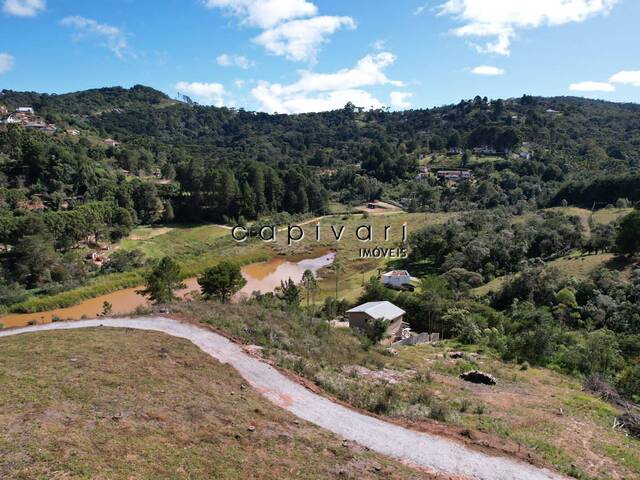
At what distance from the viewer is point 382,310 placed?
3012 centimetres

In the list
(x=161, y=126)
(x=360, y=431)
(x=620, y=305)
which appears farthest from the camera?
(x=161, y=126)

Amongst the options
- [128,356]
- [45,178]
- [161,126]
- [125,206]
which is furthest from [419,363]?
[161,126]

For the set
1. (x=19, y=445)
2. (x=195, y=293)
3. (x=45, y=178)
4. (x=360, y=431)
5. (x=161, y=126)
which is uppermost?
(x=161, y=126)

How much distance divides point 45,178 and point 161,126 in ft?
422

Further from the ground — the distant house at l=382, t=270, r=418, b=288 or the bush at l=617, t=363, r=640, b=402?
the bush at l=617, t=363, r=640, b=402

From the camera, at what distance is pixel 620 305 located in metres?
29.1

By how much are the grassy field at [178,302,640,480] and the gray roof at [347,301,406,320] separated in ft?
13.2

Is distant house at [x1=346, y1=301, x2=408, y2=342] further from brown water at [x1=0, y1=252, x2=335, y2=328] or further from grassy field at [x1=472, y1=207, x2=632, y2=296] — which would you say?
brown water at [x1=0, y1=252, x2=335, y2=328]

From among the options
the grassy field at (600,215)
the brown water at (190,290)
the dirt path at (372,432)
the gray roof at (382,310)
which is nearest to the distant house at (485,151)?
the grassy field at (600,215)

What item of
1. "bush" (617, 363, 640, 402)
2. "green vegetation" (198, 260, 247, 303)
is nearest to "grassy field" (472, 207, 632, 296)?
"bush" (617, 363, 640, 402)

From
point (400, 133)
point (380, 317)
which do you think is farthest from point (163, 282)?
point (400, 133)

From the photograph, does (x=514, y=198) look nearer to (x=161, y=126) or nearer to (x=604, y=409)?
(x=604, y=409)

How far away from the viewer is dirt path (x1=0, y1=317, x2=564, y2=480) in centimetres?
1046

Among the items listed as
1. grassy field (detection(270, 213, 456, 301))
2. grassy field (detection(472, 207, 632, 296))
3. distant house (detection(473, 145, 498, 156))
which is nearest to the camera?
grassy field (detection(472, 207, 632, 296))
